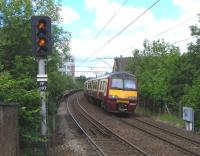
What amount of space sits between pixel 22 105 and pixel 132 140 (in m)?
6.62

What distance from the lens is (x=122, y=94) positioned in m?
35.9

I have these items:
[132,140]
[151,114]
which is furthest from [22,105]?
[151,114]

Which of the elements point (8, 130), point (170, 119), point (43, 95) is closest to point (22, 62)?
point (43, 95)

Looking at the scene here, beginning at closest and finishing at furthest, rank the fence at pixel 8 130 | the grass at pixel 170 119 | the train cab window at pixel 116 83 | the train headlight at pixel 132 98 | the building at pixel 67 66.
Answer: the fence at pixel 8 130
the grass at pixel 170 119
the train headlight at pixel 132 98
the train cab window at pixel 116 83
the building at pixel 67 66

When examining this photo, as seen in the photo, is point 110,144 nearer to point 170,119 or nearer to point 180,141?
point 180,141

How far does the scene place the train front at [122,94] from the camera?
3569 centimetres

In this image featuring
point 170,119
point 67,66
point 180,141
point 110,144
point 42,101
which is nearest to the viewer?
point 42,101

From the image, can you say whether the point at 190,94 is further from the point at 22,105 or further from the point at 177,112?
the point at 22,105

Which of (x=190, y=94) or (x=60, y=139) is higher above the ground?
(x=190, y=94)

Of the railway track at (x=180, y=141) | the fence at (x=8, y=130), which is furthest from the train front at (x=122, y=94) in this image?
the fence at (x=8, y=130)

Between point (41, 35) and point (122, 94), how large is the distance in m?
21.8

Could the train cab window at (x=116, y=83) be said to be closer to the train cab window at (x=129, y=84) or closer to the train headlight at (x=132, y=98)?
the train cab window at (x=129, y=84)

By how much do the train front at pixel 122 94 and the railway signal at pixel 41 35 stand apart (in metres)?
21.4

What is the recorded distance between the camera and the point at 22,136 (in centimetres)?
1472
